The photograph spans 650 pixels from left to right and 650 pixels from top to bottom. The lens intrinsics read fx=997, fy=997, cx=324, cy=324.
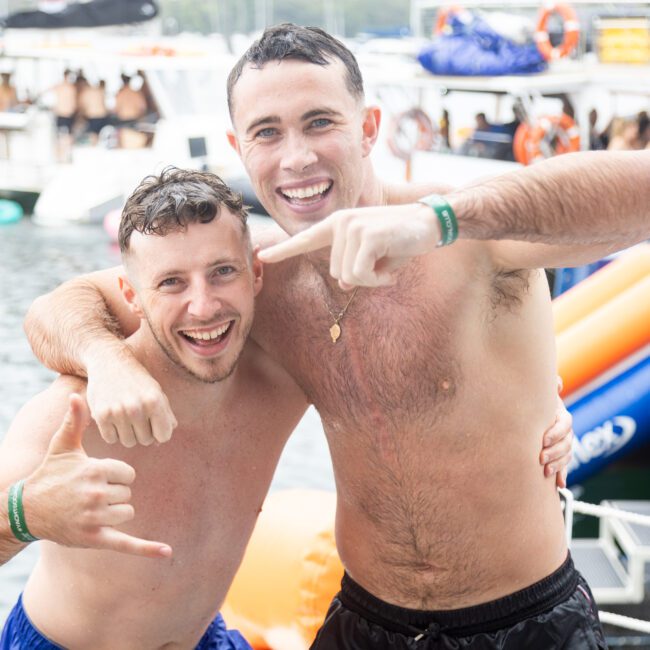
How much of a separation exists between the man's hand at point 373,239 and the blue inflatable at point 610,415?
422 centimetres

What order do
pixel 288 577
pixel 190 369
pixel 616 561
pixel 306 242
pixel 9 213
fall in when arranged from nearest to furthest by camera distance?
pixel 306 242 < pixel 190 369 < pixel 288 577 < pixel 616 561 < pixel 9 213

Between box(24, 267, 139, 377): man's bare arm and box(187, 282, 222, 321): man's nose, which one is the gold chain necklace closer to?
box(187, 282, 222, 321): man's nose

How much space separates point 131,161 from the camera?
49.4ft

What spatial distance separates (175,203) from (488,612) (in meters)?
1.21

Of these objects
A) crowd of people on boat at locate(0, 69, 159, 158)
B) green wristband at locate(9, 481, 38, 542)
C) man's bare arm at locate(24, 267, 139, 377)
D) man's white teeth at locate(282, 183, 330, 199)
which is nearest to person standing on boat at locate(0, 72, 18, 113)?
crowd of people on boat at locate(0, 69, 159, 158)

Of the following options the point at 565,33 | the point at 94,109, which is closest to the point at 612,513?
the point at 565,33

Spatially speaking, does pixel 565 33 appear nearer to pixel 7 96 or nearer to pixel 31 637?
pixel 7 96

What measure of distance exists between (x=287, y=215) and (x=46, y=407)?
691 millimetres

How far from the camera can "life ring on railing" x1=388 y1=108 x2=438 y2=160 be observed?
13430 millimetres

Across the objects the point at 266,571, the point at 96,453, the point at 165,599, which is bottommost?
the point at 266,571

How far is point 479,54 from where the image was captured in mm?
12445

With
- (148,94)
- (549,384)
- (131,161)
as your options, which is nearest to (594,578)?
(549,384)

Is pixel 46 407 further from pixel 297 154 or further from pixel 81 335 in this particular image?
pixel 297 154

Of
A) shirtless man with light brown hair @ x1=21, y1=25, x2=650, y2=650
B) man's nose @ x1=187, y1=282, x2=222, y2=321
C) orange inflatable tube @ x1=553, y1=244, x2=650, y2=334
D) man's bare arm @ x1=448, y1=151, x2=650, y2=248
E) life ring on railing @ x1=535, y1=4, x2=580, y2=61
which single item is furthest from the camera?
life ring on railing @ x1=535, y1=4, x2=580, y2=61
